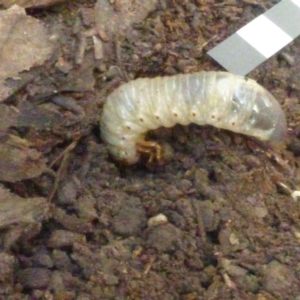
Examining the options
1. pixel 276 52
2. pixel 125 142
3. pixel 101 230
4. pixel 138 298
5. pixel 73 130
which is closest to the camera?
pixel 138 298

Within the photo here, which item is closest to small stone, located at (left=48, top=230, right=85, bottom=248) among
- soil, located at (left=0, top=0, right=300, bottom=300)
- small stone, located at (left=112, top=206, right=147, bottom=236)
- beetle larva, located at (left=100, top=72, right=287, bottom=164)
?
soil, located at (left=0, top=0, right=300, bottom=300)

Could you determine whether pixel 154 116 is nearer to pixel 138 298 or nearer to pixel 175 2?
pixel 175 2

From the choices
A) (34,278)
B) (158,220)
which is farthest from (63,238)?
(158,220)

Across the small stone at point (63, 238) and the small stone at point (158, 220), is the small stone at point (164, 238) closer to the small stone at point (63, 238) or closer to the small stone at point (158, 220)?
the small stone at point (158, 220)

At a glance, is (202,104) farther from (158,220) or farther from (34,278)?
(34,278)

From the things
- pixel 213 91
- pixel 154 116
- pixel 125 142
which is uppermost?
pixel 213 91


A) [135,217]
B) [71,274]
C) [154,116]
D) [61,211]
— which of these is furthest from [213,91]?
[71,274]
